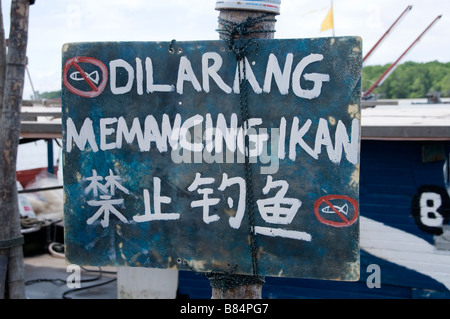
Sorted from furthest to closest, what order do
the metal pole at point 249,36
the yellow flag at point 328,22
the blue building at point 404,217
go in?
1. the yellow flag at point 328,22
2. the blue building at point 404,217
3. the metal pole at point 249,36

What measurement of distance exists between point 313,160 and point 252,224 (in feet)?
1.16

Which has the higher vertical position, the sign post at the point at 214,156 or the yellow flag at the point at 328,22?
the yellow flag at the point at 328,22

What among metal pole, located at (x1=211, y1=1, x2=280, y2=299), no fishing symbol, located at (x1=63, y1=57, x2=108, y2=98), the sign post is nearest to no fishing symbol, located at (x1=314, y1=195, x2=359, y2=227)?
the sign post

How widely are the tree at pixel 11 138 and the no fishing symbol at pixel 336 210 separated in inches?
136

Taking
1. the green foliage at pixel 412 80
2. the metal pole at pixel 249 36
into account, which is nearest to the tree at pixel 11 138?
the metal pole at pixel 249 36

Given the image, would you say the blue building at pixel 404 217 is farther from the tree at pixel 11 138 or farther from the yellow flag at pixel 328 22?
the yellow flag at pixel 328 22

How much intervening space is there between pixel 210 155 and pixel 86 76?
0.64m

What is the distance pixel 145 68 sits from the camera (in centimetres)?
227

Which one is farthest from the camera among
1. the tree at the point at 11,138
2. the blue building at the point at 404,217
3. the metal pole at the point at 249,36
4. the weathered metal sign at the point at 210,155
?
the blue building at the point at 404,217

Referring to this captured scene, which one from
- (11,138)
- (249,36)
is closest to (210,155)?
(249,36)

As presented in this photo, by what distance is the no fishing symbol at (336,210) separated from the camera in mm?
2139

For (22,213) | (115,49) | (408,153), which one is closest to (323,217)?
(115,49)

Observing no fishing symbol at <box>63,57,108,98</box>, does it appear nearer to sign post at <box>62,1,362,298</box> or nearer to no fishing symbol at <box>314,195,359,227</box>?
sign post at <box>62,1,362,298</box>

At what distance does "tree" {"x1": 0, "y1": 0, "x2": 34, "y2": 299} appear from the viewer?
475cm
